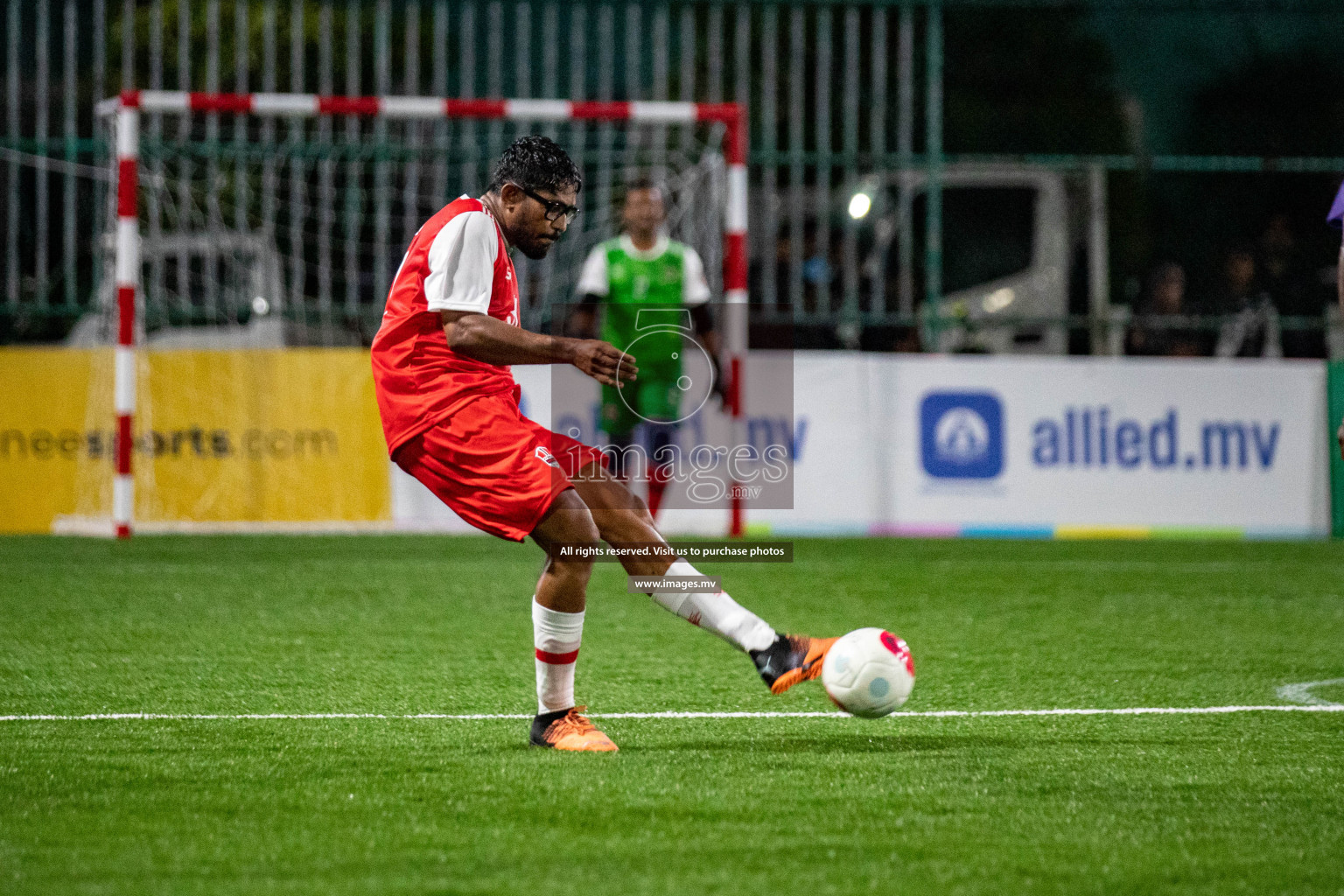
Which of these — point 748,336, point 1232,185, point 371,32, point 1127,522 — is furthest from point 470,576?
point 1232,185

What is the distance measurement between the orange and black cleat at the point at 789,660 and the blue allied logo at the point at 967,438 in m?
7.47

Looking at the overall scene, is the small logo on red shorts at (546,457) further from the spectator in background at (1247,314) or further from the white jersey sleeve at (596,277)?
the spectator in background at (1247,314)

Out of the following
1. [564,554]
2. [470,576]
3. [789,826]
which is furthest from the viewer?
[470,576]

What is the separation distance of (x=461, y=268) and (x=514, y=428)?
0.44 metres

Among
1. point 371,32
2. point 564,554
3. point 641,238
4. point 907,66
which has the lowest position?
point 564,554

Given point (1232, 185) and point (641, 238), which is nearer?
point (641, 238)

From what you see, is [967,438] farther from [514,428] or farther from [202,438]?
[514,428]

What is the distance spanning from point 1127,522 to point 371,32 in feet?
33.7

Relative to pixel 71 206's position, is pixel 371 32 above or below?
above

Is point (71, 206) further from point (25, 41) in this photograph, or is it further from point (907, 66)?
point (907, 66)

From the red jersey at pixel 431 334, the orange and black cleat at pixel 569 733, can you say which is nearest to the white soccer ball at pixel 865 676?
the orange and black cleat at pixel 569 733

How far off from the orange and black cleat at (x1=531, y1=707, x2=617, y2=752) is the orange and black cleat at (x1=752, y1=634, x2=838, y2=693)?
457mm

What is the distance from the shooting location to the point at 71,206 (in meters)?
12.2

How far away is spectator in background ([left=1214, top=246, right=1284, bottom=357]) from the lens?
12.9m
